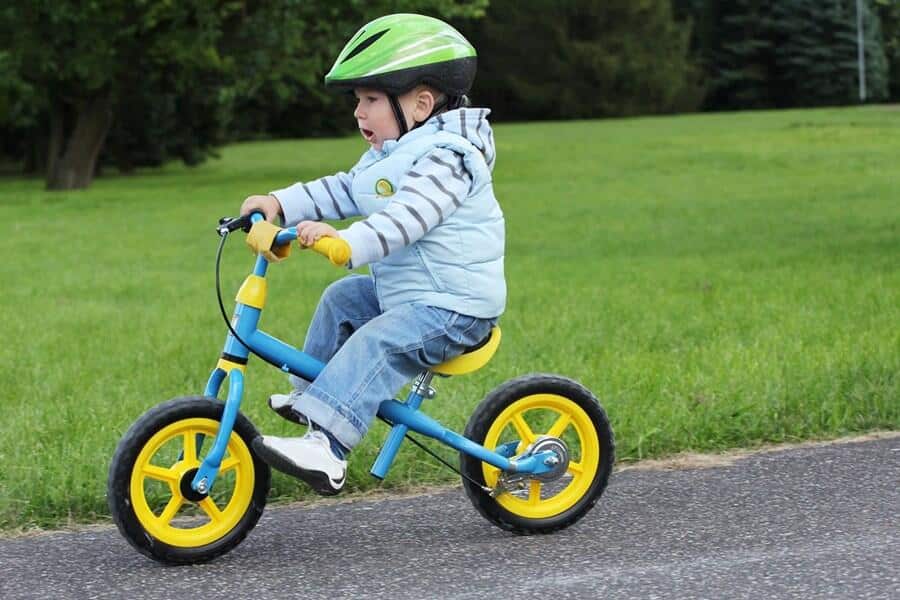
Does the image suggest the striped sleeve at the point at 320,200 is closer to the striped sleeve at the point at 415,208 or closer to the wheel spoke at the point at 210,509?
the striped sleeve at the point at 415,208

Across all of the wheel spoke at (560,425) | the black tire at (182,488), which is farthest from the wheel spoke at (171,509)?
the wheel spoke at (560,425)

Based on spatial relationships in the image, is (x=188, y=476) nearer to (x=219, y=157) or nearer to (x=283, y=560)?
(x=283, y=560)

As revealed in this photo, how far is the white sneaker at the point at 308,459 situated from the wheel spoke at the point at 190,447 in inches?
7.2

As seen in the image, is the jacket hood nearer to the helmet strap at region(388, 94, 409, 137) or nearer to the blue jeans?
the helmet strap at region(388, 94, 409, 137)

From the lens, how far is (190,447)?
414 centimetres

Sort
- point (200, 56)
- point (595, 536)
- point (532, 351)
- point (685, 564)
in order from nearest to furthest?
point (685, 564)
point (595, 536)
point (532, 351)
point (200, 56)

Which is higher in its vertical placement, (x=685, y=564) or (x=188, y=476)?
(x=188, y=476)

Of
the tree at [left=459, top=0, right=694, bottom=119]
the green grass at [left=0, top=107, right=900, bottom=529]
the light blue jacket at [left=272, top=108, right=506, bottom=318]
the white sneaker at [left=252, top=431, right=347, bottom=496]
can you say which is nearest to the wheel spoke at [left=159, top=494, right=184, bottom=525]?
the white sneaker at [left=252, top=431, right=347, bottom=496]

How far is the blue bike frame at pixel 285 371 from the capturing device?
161 inches

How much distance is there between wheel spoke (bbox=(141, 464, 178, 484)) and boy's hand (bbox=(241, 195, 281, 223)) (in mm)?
760

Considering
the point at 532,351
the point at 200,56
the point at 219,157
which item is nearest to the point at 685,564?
the point at 532,351

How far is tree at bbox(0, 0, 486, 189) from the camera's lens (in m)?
24.0

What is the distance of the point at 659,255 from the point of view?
1352 centimetres

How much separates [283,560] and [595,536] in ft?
3.13
